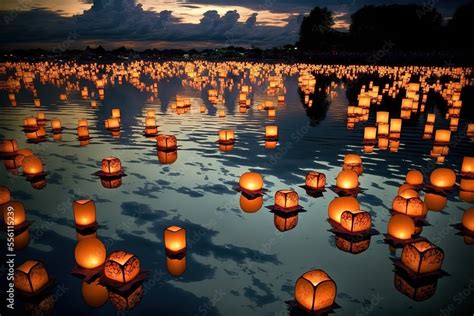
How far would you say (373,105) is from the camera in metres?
26.9

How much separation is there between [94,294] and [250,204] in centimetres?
469

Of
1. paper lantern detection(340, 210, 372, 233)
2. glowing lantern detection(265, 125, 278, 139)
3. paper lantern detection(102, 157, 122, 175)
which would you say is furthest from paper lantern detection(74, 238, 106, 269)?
glowing lantern detection(265, 125, 278, 139)

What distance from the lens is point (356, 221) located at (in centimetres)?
790

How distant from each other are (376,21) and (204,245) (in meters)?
103

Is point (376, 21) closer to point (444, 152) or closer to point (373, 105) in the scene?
point (373, 105)

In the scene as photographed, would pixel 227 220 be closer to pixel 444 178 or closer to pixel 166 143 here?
pixel 444 178

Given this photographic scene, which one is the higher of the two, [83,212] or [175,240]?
[83,212]

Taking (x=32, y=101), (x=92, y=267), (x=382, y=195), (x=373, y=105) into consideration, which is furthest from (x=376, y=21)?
(x=92, y=267)

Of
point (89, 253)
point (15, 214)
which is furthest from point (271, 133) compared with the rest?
point (89, 253)

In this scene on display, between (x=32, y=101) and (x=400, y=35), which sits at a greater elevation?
(x=400, y=35)

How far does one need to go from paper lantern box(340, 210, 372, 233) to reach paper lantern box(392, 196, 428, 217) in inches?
49.2

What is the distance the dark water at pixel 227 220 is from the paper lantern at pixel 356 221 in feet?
1.11

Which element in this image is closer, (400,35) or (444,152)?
(444,152)

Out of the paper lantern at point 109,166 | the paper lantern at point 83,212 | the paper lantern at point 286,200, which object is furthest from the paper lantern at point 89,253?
the paper lantern at point 109,166
